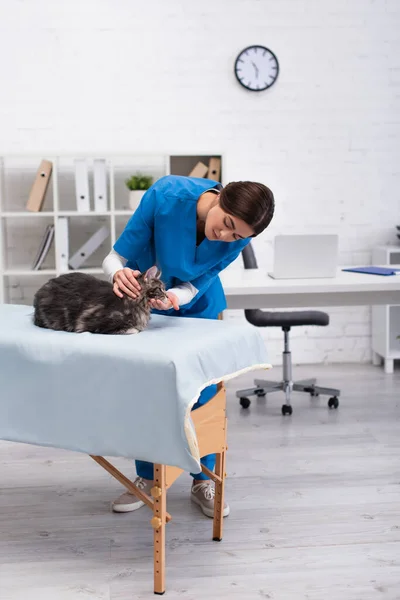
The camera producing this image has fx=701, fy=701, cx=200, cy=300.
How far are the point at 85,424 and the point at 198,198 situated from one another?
0.72 meters

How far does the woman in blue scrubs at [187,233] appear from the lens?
185cm

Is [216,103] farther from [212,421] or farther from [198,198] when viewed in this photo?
[212,421]

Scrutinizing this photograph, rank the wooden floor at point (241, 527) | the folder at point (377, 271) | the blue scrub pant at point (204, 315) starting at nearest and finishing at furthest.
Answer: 1. the wooden floor at point (241, 527)
2. the blue scrub pant at point (204, 315)
3. the folder at point (377, 271)

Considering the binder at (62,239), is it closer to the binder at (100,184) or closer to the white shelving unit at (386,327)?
the binder at (100,184)

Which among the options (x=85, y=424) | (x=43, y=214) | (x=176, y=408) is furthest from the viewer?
(x=43, y=214)

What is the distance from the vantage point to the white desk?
2.91 m

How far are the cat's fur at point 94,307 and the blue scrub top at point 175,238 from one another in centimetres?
15

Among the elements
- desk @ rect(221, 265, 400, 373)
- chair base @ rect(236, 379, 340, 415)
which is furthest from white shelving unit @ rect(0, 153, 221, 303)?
desk @ rect(221, 265, 400, 373)

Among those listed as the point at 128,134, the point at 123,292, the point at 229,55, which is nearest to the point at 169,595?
the point at 123,292

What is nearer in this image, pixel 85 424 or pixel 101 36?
pixel 85 424

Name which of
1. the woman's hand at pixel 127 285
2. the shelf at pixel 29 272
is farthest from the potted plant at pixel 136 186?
the woman's hand at pixel 127 285

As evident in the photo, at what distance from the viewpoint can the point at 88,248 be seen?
4.09m

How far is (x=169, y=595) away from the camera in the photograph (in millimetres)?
1870

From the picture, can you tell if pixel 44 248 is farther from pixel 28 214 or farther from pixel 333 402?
pixel 333 402
